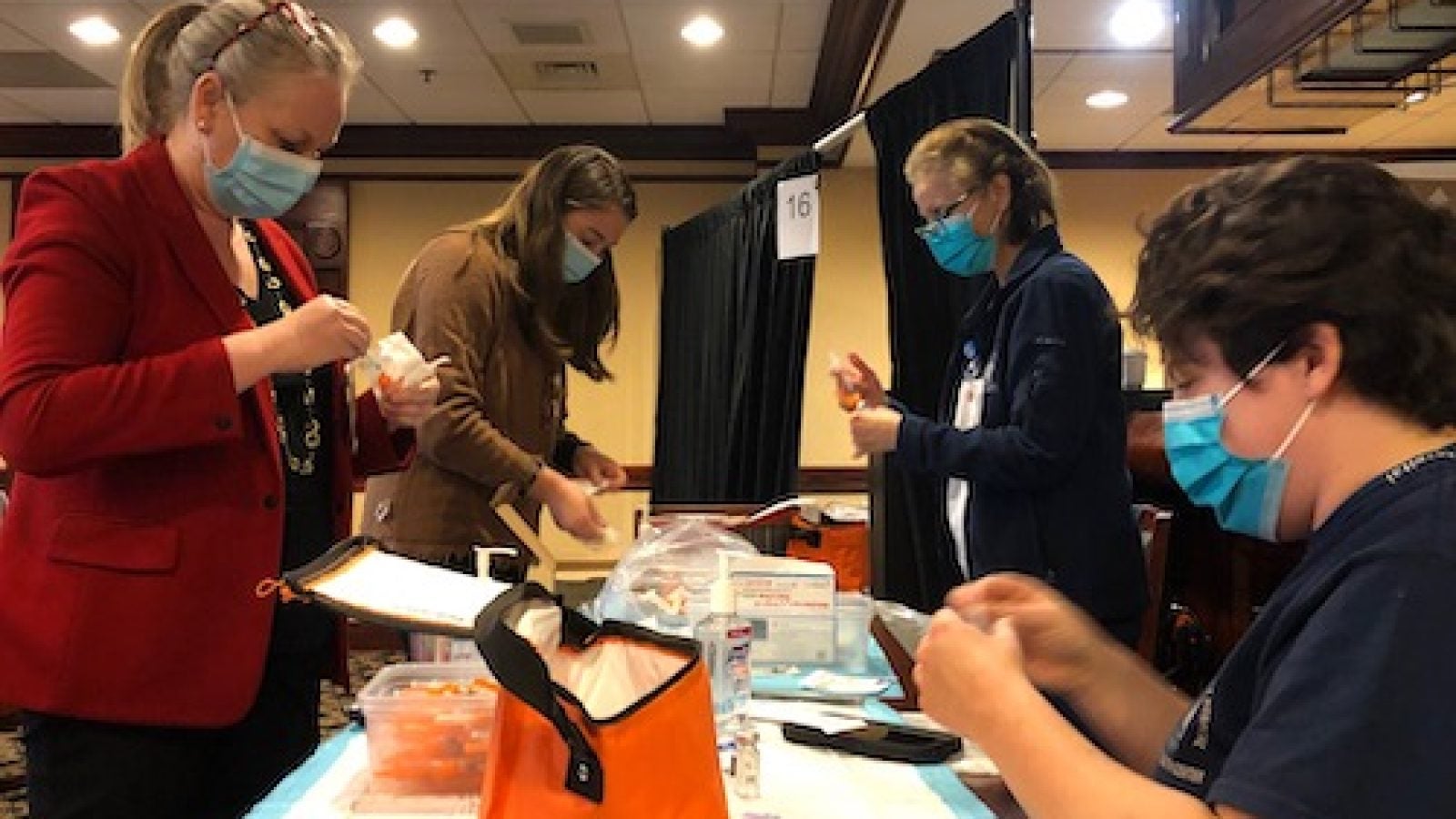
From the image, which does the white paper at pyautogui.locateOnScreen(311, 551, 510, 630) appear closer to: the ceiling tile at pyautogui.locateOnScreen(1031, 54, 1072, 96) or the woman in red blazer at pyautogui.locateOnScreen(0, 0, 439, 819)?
the woman in red blazer at pyautogui.locateOnScreen(0, 0, 439, 819)

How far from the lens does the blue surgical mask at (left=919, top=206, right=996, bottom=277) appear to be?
2.36 metres

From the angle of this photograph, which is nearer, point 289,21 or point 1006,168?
point 289,21

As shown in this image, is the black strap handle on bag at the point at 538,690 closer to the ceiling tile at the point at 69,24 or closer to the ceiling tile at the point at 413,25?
the ceiling tile at the point at 413,25

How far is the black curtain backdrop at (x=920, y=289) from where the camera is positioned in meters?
2.97

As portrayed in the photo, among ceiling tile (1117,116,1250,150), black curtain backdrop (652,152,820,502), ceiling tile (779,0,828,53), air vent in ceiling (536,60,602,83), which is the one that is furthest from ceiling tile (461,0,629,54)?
ceiling tile (1117,116,1250,150)

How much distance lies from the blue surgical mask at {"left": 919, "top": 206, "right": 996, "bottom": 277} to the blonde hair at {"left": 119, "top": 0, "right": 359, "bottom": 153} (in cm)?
119

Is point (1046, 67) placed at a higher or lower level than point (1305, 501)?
higher

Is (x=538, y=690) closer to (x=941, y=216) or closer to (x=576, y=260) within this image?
(x=576, y=260)

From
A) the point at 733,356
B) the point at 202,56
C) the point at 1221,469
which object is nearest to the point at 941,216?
the point at 202,56

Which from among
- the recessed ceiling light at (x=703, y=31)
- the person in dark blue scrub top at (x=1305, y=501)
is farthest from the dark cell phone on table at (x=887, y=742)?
the recessed ceiling light at (x=703, y=31)

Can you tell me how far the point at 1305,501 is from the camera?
91 centimetres

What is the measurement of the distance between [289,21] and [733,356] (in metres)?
3.30

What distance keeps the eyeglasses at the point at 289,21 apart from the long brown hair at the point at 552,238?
0.68 meters

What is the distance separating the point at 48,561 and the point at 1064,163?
244 inches
